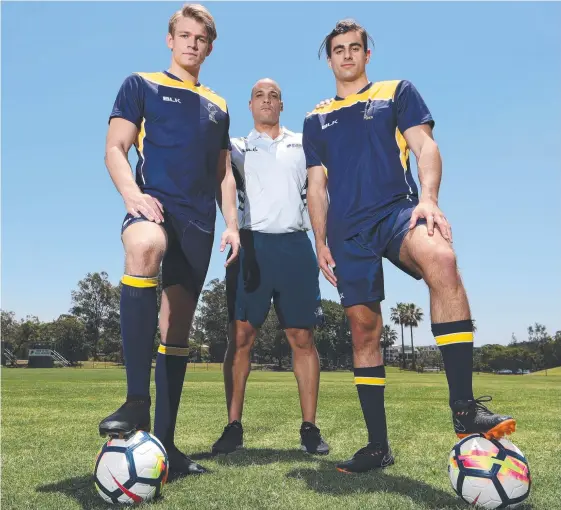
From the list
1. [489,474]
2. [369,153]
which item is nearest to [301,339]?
[369,153]

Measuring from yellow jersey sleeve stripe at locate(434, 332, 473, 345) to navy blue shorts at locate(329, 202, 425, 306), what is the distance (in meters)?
0.68

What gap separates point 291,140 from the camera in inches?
227

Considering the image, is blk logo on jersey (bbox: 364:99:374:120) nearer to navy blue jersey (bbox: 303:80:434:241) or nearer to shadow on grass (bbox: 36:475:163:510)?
navy blue jersey (bbox: 303:80:434:241)

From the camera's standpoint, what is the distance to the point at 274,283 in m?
5.45

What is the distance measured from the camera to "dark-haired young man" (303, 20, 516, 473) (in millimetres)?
3805

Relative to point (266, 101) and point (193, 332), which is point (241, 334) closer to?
point (266, 101)

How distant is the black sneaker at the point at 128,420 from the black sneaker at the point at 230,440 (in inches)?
73.4

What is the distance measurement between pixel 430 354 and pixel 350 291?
492 feet

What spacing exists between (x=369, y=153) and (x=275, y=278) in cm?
179

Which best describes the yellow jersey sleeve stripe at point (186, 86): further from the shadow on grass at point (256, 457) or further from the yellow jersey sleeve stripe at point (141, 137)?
the shadow on grass at point (256, 457)

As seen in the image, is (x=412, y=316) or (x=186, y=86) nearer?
(x=186, y=86)


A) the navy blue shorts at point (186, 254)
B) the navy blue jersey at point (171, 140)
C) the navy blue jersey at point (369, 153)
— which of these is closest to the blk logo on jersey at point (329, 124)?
the navy blue jersey at point (369, 153)

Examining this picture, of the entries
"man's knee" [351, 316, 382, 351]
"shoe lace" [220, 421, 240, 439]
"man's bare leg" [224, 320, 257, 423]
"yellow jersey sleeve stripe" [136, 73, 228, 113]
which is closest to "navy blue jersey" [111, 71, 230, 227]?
"yellow jersey sleeve stripe" [136, 73, 228, 113]

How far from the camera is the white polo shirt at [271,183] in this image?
5.48 meters
